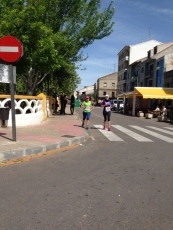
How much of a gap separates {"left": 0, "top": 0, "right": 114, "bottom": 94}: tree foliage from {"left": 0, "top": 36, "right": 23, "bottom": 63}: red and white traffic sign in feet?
24.1

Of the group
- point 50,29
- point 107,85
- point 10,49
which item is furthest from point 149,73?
point 10,49

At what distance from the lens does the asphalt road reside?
3699 millimetres

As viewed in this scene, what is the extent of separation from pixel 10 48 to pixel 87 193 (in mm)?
4830

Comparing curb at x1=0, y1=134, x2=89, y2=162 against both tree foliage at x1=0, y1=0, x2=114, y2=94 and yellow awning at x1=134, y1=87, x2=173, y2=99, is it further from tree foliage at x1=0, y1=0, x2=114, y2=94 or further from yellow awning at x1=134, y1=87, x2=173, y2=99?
yellow awning at x1=134, y1=87, x2=173, y2=99

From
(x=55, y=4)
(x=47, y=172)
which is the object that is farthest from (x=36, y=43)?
(x=47, y=172)

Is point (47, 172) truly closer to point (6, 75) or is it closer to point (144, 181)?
point (144, 181)

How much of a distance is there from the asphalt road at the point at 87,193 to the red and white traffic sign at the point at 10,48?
273cm

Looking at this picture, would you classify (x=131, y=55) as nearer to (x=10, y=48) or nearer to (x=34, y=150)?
(x=10, y=48)

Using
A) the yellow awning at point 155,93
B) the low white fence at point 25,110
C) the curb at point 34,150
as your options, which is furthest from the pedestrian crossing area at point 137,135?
the yellow awning at point 155,93

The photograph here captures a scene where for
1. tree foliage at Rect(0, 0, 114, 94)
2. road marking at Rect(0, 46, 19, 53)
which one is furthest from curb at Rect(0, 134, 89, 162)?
tree foliage at Rect(0, 0, 114, 94)

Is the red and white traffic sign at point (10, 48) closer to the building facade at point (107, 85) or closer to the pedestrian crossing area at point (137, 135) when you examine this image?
the pedestrian crossing area at point (137, 135)

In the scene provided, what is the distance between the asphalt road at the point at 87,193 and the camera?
3699 millimetres

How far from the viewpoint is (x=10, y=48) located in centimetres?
812

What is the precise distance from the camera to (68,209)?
4.08m
